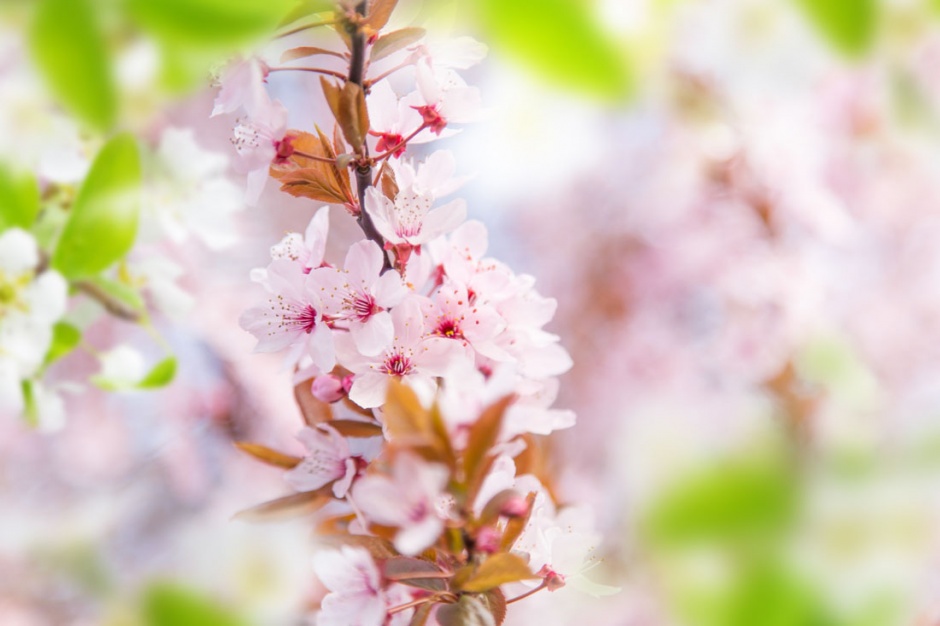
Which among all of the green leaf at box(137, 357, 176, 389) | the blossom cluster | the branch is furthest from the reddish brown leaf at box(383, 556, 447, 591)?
the green leaf at box(137, 357, 176, 389)

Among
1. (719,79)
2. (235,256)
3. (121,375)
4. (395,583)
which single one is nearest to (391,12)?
(395,583)

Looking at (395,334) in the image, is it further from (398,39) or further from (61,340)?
(61,340)

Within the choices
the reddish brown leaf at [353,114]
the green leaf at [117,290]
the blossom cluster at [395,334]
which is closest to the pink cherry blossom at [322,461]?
the blossom cluster at [395,334]

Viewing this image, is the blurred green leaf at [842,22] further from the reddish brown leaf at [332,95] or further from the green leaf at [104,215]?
the green leaf at [104,215]

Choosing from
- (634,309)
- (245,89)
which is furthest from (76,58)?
(634,309)

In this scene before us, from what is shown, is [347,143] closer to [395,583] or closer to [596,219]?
[395,583]
